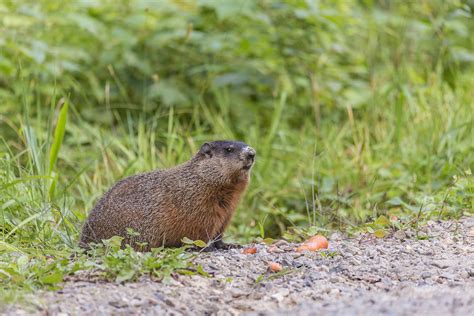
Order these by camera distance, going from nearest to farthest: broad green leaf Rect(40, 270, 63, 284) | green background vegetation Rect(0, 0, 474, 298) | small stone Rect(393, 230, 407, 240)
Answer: broad green leaf Rect(40, 270, 63, 284)
small stone Rect(393, 230, 407, 240)
green background vegetation Rect(0, 0, 474, 298)

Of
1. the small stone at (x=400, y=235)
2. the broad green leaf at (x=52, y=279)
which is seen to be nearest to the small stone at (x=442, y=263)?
the small stone at (x=400, y=235)

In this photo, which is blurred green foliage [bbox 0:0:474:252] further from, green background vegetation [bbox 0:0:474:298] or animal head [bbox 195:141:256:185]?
animal head [bbox 195:141:256:185]

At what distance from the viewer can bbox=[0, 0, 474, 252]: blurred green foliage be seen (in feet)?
21.9

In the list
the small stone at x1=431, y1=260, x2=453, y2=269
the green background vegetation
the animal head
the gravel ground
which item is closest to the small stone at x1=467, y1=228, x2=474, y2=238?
the gravel ground

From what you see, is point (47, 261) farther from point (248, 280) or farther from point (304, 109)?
point (304, 109)

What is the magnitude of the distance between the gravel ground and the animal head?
630 mm

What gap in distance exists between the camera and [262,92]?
8.55 metres

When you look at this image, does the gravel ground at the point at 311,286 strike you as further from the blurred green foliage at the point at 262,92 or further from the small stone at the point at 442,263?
the blurred green foliage at the point at 262,92

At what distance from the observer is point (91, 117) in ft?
26.1

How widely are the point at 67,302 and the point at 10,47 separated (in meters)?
4.10

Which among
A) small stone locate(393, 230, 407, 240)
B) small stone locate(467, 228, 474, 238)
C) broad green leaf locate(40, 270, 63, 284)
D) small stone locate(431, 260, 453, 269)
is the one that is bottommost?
small stone locate(467, 228, 474, 238)

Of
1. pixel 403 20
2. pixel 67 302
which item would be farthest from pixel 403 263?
pixel 403 20

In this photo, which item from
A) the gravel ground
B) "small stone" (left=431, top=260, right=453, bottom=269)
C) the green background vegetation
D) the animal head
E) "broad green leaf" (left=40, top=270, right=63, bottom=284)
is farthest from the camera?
the green background vegetation

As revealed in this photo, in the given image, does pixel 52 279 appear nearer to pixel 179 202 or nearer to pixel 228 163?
pixel 179 202
